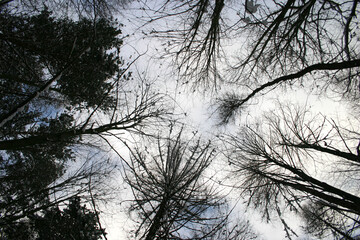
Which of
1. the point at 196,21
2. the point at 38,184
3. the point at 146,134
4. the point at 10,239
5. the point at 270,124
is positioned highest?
the point at 270,124

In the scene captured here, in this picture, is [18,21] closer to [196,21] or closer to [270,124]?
[196,21]

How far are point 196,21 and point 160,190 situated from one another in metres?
3.84

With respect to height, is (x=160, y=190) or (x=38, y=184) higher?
(x=160, y=190)

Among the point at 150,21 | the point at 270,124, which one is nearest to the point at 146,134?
the point at 150,21

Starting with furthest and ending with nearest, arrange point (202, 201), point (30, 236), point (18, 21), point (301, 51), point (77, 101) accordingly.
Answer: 1. point (77, 101)
2. point (30, 236)
3. point (18, 21)
4. point (301, 51)
5. point (202, 201)

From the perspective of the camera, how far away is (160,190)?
3414 mm

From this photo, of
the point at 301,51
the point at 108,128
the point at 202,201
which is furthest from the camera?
the point at 301,51

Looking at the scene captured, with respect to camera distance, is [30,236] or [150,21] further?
[30,236]

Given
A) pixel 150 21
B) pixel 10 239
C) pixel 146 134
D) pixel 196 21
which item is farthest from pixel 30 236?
pixel 196 21

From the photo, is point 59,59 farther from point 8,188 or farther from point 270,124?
point 270,124

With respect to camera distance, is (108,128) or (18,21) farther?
(18,21)

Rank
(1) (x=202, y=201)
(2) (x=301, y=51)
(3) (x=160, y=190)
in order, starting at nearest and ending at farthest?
(1) (x=202, y=201) → (3) (x=160, y=190) → (2) (x=301, y=51)

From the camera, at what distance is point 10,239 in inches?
201

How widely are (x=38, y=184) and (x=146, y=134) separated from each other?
5.27 m
